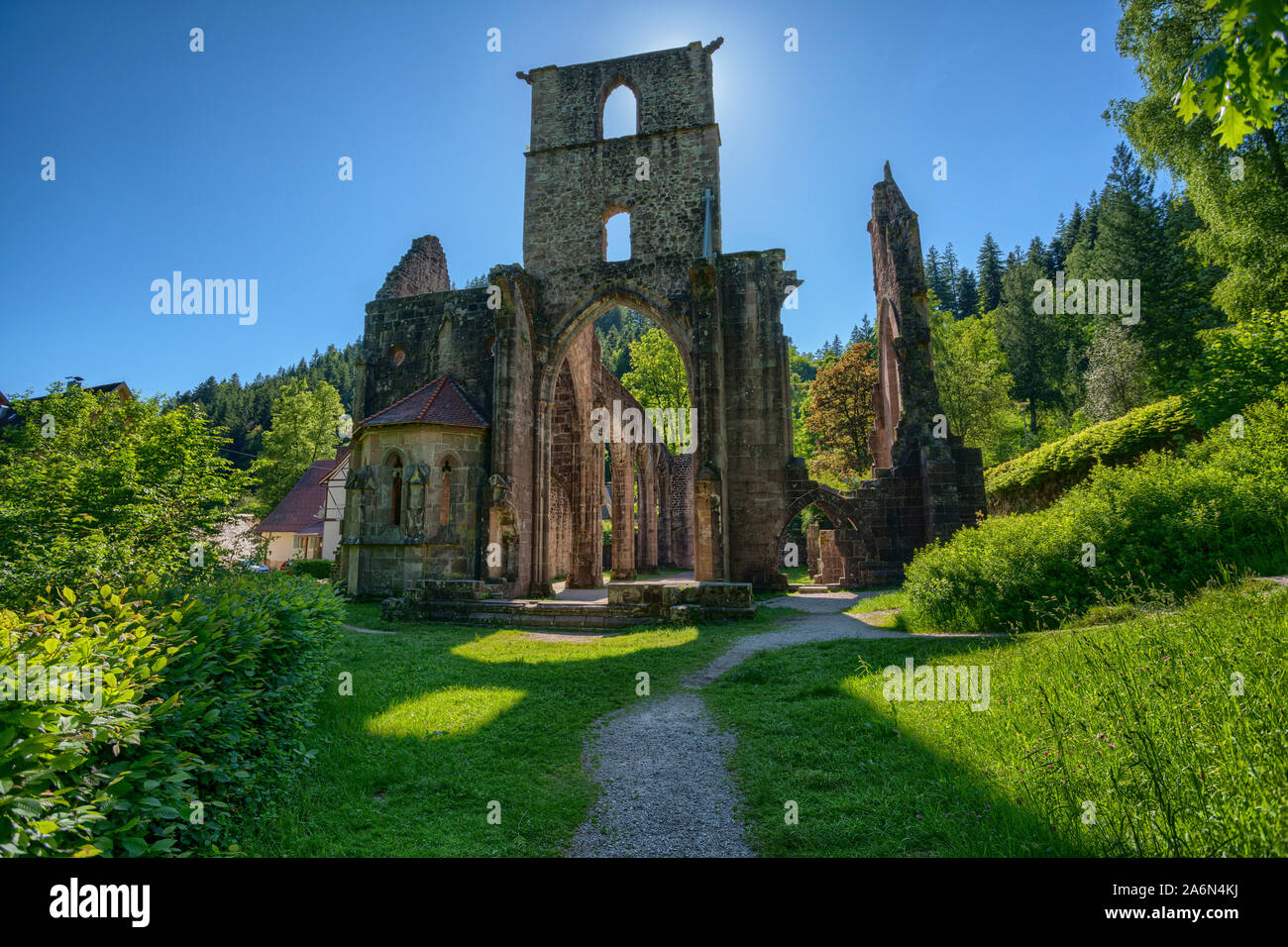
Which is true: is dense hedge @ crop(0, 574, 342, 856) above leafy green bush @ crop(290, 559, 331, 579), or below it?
above

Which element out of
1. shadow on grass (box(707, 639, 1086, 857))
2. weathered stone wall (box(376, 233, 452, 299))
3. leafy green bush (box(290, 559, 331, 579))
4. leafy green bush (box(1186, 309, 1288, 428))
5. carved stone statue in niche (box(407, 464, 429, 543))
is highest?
weathered stone wall (box(376, 233, 452, 299))

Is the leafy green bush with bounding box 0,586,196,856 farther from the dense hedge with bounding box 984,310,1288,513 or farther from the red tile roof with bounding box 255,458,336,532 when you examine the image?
the red tile roof with bounding box 255,458,336,532

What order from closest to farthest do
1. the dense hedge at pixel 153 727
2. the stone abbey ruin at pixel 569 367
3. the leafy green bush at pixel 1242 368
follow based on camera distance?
the dense hedge at pixel 153 727, the leafy green bush at pixel 1242 368, the stone abbey ruin at pixel 569 367

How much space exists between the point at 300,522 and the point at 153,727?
43051mm

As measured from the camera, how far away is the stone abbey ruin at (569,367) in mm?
16203

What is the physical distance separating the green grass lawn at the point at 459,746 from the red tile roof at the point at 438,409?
808 cm

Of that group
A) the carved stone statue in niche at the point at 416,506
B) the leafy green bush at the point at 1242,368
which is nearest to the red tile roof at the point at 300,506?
the carved stone statue in niche at the point at 416,506

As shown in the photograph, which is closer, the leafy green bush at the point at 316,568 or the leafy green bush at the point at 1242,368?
the leafy green bush at the point at 1242,368

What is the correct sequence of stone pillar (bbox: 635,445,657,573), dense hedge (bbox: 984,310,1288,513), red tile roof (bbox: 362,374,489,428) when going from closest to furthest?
dense hedge (bbox: 984,310,1288,513) < red tile roof (bbox: 362,374,489,428) < stone pillar (bbox: 635,445,657,573)

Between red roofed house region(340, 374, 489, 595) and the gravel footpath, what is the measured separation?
35.5 ft

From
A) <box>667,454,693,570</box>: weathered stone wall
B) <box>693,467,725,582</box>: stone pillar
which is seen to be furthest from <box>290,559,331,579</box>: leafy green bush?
<box>693,467,725,582</box>: stone pillar

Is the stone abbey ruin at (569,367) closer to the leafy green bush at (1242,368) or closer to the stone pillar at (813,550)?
the leafy green bush at (1242,368)

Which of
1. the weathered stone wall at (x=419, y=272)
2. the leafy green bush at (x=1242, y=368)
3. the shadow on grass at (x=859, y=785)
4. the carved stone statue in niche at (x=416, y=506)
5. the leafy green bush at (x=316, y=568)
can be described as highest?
the weathered stone wall at (x=419, y=272)

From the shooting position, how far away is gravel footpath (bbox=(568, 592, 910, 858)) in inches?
133
